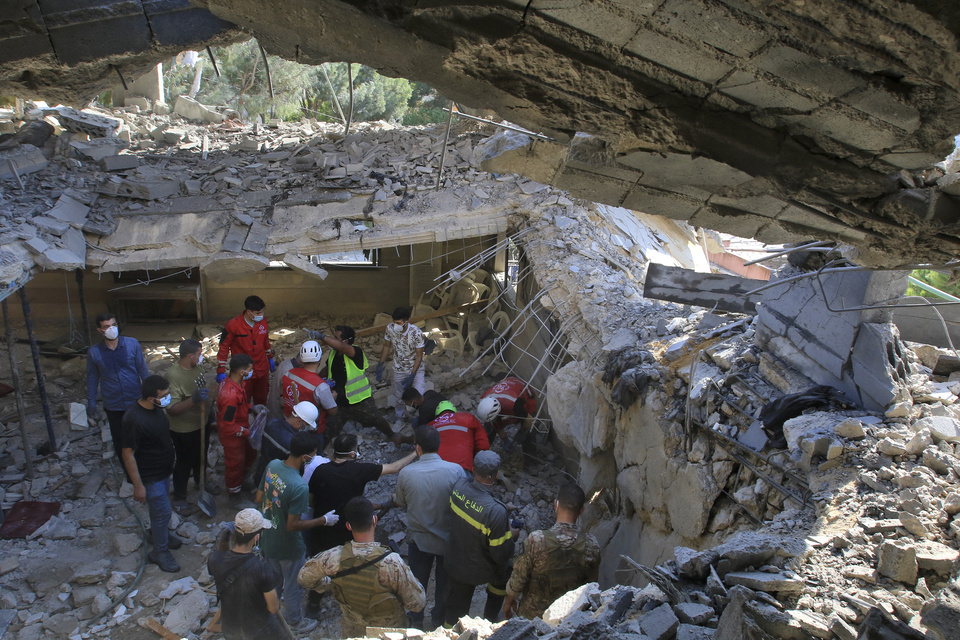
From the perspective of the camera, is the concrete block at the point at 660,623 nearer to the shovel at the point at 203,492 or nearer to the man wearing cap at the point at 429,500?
the man wearing cap at the point at 429,500

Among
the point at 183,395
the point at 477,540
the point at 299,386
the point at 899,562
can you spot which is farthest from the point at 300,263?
the point at 899,562

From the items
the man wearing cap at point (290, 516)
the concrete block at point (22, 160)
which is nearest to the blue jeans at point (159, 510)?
the man wearing cap at point (290, 516)

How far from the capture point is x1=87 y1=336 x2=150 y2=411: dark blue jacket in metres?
5.94

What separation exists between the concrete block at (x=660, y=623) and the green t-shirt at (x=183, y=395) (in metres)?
4.60

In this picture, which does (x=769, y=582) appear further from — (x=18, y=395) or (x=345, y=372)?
(x=18, y=395)

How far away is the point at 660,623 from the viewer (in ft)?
9.06

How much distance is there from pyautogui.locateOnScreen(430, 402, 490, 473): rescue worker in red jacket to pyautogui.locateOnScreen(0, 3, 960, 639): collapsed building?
0.94 metres

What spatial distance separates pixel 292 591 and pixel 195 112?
828 centimetres

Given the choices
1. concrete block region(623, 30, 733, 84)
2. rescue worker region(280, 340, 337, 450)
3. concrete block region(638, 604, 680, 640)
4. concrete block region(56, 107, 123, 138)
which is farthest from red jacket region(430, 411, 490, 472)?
concrete block region(56, 107, 123, 138)

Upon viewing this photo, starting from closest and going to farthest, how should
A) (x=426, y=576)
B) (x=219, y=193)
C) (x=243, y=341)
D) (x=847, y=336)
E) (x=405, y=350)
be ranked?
(x=847, y=336) < (x=426, y=576) < (x=243, y=341) < (x=405, y=350) < (x=219, y=193)

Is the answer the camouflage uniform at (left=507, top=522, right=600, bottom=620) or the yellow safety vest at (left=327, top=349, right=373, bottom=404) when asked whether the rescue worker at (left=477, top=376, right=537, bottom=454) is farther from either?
the camouflage uniform at (left=507, top=522, right=600, bottom=620)

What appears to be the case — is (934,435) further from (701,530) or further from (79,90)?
(79,90)

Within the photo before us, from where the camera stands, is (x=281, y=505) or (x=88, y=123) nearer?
(x=281, y=505)

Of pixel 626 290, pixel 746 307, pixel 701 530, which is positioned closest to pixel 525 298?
pixel 626 290
